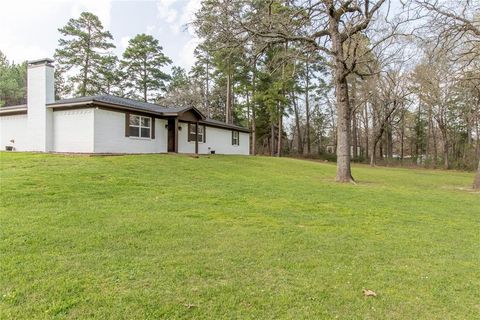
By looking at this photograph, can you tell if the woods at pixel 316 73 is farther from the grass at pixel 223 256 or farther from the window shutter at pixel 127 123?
the grass at pixel 223 256

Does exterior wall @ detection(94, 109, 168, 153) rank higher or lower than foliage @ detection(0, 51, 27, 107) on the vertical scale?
lower

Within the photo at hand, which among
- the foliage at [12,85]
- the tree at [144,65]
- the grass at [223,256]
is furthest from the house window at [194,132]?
the foliage at [12,85]

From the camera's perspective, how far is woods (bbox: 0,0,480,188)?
12195 millimetres

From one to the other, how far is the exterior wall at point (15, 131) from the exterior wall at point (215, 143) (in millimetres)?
7903

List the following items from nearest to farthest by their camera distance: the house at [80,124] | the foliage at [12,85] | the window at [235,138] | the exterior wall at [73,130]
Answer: the exterior wall at [73,130]
the house at [80,124]
the window at [235,138]
the foliage at [12,85]

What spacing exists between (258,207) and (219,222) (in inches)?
61.3

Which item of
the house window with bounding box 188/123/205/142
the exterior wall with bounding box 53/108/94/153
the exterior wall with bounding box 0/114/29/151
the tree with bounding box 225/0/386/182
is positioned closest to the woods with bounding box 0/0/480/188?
the tree with bounding box 225/0/386/182

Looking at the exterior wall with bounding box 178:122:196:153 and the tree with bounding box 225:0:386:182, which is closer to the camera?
the tree with bounding box 225:0:386:182

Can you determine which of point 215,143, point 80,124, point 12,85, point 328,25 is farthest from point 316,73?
point 12,85

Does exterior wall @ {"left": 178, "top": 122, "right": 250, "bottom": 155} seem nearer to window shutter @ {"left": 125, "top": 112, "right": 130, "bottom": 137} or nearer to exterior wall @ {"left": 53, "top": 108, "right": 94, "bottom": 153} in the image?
window shutter @ {"left": 125, "top": 112, "right": 130, "bottom": 137}

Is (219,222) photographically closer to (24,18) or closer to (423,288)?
(423,288)

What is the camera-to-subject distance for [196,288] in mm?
2996

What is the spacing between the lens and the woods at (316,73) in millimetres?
12195

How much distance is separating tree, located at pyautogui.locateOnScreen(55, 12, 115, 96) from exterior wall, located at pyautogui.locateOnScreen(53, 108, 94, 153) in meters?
18.6
